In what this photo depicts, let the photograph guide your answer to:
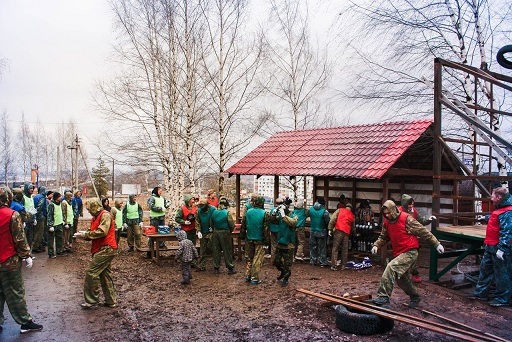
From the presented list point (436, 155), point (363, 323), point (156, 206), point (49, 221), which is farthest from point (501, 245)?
point (49, 221)

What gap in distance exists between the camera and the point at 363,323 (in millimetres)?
5766

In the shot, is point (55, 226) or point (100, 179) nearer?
point (55, 226)

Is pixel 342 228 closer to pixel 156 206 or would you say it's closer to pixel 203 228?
pixel 203 228

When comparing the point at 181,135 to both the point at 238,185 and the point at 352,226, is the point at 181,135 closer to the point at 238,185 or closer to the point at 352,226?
the point at 238,185

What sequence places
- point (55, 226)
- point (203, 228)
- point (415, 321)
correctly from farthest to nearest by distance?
point (55, 226) → point (203, 228) → point (415, 321)

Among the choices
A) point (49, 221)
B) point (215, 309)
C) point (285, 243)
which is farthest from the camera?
point (49, 221)

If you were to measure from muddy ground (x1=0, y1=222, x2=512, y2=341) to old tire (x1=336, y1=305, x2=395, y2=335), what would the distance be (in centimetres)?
9

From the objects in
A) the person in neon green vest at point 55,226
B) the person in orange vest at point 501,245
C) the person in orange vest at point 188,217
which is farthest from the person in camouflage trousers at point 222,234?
the person in orange vest at point 501,245

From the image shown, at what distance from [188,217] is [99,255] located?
11.6 ft

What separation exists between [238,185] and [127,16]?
346 inches

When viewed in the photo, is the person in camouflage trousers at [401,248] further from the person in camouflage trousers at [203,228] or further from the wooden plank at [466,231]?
the person in camouflage trousers at [203,228]

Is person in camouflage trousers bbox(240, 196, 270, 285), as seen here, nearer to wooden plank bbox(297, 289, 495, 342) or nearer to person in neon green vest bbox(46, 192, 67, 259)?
wooden plank bbox(297, 289, 495, 342)

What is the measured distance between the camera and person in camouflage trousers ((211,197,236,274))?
9805mm

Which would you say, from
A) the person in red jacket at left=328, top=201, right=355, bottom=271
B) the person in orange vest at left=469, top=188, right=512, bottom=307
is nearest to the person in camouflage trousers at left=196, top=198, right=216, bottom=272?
the person in red jacket at left=328, top=201, right=355, bottom=271
